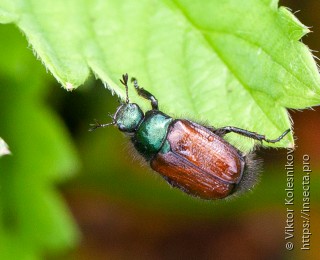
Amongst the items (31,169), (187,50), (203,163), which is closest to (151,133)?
(203,163)

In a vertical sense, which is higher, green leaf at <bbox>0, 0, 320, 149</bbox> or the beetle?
green leaf at <bbox>0, 0, 320, 149</bbox>

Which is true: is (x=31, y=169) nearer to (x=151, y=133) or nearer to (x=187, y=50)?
(x=151, y=133)

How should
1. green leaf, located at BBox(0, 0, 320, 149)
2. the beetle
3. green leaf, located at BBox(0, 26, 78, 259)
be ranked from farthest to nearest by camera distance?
1. green leaf, located at BBox(0, 26, 78, 259)
2. the beetle
3. green leaf, located at BBox(0, 0, 320, 149)

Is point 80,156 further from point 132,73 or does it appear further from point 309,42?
point 309,42

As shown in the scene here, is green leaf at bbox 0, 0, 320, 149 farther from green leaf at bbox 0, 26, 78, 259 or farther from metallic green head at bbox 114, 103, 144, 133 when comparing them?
green leaf at bbox 0, 26, 78, 259

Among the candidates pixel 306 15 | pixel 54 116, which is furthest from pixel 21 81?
pixel 306 15

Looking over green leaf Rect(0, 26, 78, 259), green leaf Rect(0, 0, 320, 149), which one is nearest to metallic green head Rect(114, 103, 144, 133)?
green leaf Rect(0, 0, 320, 149)

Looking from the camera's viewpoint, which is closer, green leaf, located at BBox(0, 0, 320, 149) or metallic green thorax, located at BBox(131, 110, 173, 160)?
green leaf, located at BBox(0, 0, 320, 149)
